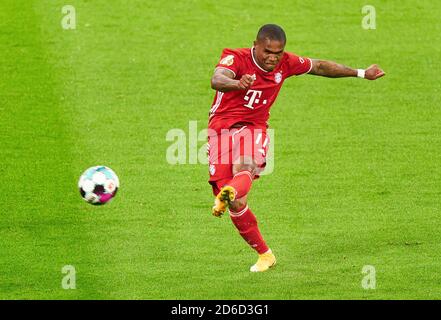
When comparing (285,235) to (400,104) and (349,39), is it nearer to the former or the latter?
(400,104)

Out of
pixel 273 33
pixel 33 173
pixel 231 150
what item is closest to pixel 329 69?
pixel 273 33

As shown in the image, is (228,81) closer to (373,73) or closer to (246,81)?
(246,81)

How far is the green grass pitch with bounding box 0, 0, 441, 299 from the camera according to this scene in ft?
41.6

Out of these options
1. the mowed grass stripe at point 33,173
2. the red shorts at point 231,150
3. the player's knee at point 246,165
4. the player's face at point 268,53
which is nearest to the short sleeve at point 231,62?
the player's face at point 268,53

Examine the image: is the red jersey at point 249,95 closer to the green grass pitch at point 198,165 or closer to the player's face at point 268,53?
the player's face at point 268,53

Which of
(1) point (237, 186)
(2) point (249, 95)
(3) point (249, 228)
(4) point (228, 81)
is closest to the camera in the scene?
(4) point (228, 81)

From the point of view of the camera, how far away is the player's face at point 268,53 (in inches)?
482

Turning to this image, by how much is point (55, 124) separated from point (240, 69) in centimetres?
572

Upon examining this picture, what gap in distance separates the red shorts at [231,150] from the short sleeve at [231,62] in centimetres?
65

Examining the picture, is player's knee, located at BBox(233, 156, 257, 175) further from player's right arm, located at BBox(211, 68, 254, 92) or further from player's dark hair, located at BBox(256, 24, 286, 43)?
player's dark hair, located at BBox(256, 24, 286, 43)

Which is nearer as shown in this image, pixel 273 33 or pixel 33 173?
pixel 273 33

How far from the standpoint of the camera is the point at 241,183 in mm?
12211

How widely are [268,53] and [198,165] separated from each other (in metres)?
4.33

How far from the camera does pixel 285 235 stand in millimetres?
13922
